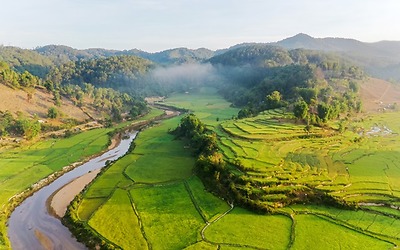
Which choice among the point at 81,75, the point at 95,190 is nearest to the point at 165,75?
the point at 81,75

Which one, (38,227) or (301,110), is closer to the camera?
(38,227)

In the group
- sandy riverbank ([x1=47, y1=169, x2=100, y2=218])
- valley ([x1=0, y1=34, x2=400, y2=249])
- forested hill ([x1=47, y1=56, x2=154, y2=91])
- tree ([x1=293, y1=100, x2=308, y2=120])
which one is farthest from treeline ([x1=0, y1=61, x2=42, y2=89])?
tree ([x1=293, y1=100, x2=308, y2=120])

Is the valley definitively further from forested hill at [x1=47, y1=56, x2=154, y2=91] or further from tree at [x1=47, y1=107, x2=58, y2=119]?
forested hill at [x1=47, y1=56, x2=154, y2=91]

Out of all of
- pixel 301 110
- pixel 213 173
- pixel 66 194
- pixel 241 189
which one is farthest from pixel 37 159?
pixel 301 110

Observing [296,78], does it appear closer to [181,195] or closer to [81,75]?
[181,195]

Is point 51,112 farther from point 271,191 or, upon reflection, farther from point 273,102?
point 271,191

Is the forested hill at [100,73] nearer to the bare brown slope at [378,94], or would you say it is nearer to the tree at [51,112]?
the tree at [51,112]
